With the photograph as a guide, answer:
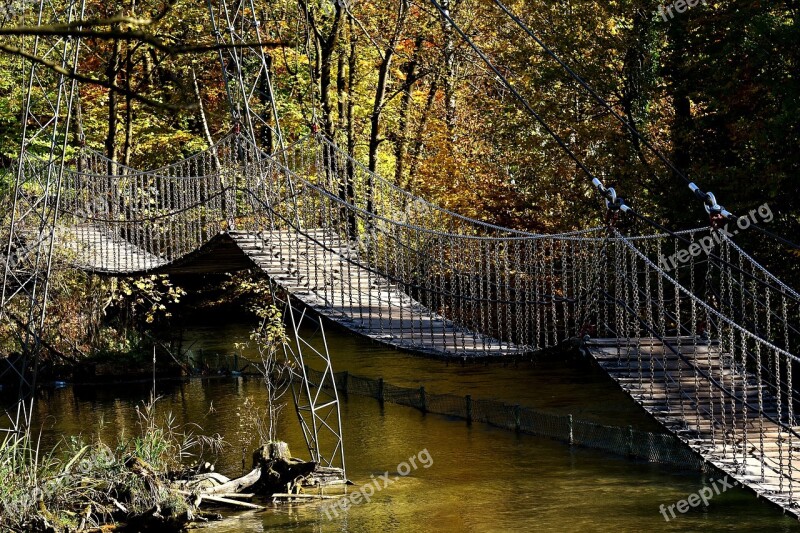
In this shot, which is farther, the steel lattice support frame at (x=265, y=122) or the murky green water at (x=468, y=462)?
the steel lattice support frame at (x=265, y=122)

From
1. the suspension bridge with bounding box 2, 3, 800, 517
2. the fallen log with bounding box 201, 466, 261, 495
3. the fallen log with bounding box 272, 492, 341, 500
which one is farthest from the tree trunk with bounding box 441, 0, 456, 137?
the fallen log with bounding box 272, 492, 341, 500

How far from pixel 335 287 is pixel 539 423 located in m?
3.57

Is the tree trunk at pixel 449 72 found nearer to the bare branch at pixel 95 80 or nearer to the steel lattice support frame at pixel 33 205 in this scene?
the steel lattice support frame at pixel 33 205

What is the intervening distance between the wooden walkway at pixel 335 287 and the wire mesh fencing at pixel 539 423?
236 cm

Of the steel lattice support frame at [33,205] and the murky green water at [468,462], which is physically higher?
the steel lattice support frame at [33,205]

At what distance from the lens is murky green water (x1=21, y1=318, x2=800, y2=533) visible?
8711 millimetres

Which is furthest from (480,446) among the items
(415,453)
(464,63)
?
(464,63)

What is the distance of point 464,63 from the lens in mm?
20969

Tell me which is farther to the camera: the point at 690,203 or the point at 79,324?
the point at 79,324

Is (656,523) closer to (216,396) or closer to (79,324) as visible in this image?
(216,396)

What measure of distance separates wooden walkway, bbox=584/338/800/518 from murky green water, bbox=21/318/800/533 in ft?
1.78

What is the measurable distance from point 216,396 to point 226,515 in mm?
6034

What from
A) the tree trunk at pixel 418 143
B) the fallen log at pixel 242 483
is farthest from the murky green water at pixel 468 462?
the tree trunk at pixel 418 143

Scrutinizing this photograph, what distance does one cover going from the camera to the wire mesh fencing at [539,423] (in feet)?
35.1
